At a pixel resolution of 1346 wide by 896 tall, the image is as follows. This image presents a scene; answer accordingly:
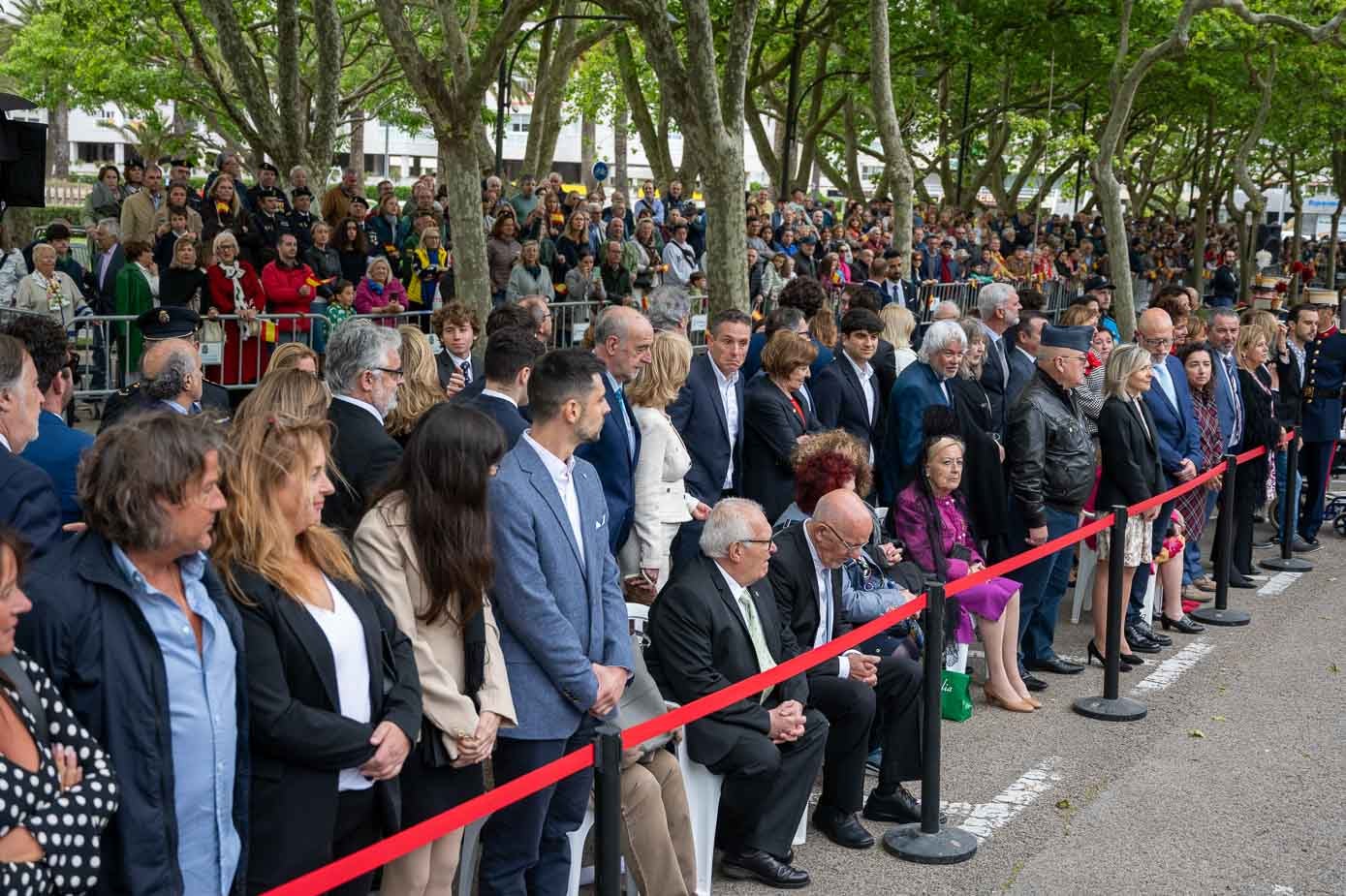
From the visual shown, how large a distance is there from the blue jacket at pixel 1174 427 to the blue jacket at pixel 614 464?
173 inches

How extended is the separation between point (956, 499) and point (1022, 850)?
7.14 feet

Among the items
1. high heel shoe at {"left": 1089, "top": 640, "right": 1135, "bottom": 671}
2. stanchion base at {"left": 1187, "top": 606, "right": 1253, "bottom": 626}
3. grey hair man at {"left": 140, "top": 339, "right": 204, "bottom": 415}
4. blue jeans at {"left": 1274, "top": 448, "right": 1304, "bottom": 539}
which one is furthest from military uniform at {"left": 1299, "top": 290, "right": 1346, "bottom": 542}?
grey hair man at {"left": 140, "top": 339, "right": 204, "bottom": 415}

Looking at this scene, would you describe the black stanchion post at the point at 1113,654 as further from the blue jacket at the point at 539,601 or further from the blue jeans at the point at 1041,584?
the blue jacket at the point at 539,601

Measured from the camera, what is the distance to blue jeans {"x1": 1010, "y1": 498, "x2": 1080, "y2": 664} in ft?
27.8

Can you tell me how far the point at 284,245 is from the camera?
13273mm

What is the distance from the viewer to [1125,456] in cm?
888

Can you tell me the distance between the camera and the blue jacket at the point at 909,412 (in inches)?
338

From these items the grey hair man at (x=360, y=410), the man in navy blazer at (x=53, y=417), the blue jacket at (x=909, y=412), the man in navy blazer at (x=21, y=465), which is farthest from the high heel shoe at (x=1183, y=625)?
the man in navy blazer at (x=21, y=465)

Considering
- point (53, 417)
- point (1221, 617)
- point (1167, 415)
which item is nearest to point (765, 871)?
point (53, 417)

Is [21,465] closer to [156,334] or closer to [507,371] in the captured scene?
[507,371]

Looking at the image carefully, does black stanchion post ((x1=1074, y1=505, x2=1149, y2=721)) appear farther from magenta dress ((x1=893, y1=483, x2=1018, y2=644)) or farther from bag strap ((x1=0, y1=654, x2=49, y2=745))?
bag strap ((x1=0, y1=654, x2=49, y2=745))

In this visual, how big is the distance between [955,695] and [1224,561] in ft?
10.2

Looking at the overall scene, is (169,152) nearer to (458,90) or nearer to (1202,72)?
(1202,72)

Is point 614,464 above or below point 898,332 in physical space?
below
